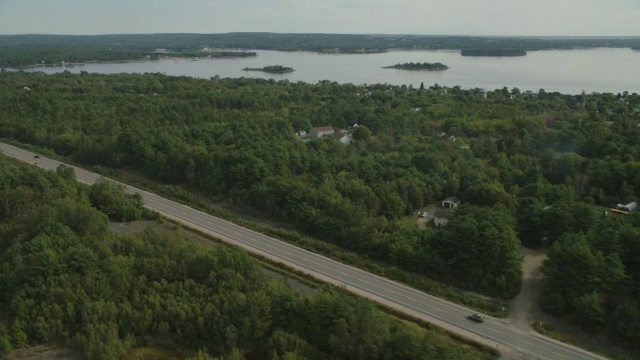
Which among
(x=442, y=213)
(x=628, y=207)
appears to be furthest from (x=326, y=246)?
(x=628, y=207)

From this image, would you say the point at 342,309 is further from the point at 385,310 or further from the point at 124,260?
the point at 124,260

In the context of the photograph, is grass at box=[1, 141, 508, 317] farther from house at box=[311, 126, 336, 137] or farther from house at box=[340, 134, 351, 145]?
house at box=[311, 126, 336, 137]

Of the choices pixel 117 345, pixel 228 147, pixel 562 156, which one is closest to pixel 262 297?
pixel 117 345

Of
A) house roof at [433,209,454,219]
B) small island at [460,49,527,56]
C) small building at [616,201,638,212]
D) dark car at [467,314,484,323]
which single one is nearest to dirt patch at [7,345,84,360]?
dark car at [467,314,484,323]

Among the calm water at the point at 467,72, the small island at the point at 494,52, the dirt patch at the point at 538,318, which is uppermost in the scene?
the small island at the point at 494,52

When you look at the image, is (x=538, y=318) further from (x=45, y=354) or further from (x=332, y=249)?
(x=45, y=354)

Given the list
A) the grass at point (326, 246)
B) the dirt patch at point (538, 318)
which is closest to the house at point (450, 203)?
the grass at point (326, 246)

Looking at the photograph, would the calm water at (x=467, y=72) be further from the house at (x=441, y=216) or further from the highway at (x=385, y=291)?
the highway at (x=385, y=291)
